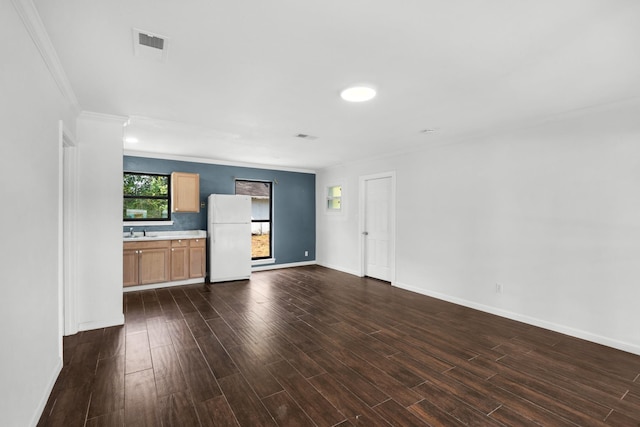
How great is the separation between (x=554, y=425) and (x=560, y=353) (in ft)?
4.22

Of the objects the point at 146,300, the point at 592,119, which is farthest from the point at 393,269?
the point at 146,300

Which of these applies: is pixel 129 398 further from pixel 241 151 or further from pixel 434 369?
pixel 241 151

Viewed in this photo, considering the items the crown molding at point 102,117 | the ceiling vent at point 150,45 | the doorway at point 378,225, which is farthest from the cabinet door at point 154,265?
the ceiling vent at point 150,45

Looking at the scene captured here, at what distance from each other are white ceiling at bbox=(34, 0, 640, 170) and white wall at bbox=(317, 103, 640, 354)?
1.28ft

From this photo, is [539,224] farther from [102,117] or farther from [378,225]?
[102,117]

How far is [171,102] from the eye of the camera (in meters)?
3.01

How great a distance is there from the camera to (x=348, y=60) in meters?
2.16

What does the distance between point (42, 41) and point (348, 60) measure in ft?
6.45

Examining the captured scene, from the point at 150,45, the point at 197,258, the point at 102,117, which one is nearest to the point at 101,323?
A: the point at 197,258

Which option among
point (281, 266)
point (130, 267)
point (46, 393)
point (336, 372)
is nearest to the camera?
point (46, 393)

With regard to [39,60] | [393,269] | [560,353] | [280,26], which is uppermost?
[280,26]

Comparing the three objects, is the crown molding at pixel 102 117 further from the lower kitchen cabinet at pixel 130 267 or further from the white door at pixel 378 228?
the white door at pixel 378 228

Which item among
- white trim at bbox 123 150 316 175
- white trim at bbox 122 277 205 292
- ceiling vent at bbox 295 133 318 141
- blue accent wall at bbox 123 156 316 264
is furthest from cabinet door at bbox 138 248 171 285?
ceiling vent at bbox 295 133 318 141

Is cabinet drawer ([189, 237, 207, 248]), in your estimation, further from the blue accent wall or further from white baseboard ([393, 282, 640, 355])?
white baseboard ([393, 282, 640, 355])
